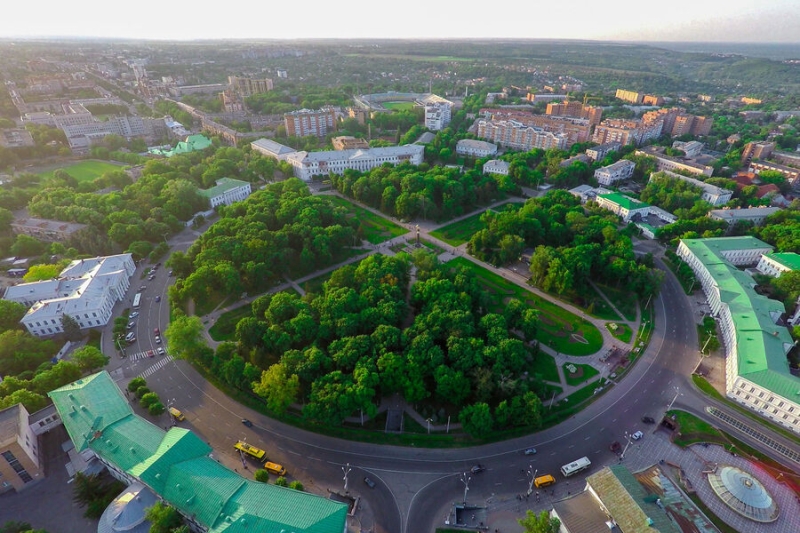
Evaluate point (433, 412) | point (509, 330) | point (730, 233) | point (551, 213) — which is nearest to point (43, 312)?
point (433, 412)

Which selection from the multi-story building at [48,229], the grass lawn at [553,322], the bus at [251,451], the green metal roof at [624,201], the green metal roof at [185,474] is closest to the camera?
the green metal roof at [185,474]

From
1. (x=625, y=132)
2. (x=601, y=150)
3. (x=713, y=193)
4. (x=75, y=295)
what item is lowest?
(x=75, y=295)

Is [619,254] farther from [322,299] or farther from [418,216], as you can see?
[322,299]

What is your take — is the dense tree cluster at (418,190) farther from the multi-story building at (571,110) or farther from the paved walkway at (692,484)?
the multi-story building at (571,110)

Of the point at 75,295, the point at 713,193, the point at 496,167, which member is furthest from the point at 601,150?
the point at 75,295

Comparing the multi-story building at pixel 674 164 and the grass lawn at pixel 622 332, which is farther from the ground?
the multi-story building at pixel 674 164

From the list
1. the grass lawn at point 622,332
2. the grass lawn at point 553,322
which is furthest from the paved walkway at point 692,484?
the grass lawn at point 622,332

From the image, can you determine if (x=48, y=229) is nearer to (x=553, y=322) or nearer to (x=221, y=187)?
(x=221, y=187)
